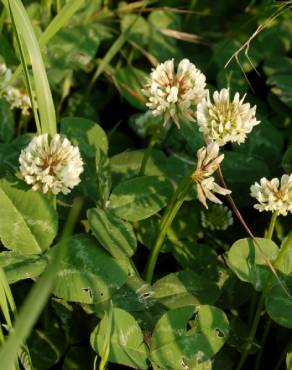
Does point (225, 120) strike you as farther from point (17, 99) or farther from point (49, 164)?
point (17, 99)

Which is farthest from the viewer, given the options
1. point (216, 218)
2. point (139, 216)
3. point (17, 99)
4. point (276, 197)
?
point (17, 99)

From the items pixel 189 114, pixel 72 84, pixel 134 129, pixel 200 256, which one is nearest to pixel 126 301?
pixel 200 256

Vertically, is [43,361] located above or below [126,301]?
below

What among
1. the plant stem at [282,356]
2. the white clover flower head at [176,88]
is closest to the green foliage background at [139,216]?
the plant stem at [282,356]

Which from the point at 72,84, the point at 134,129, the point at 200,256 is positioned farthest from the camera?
the point at 72,84

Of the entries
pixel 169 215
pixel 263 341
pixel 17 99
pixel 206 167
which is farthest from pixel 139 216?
pixel 17 99

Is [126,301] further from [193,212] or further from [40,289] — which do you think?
[40,289]

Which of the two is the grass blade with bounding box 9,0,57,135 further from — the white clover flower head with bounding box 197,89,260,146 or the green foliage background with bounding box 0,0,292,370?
the white clover flower head with bounding box 197,89,260,146
